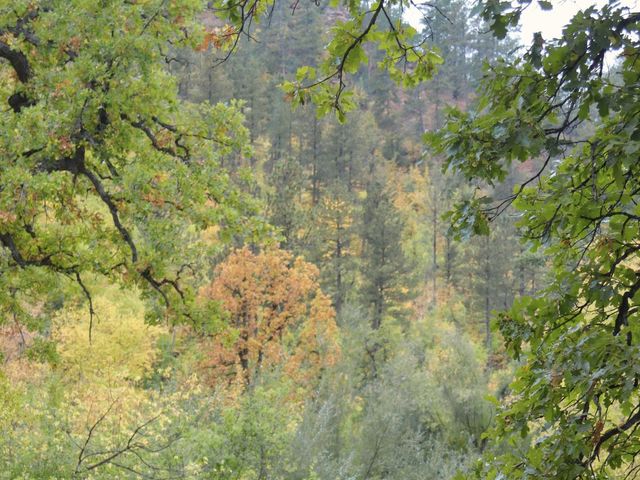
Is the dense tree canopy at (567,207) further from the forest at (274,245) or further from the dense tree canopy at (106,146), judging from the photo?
the dense tree canopy at (106,146)

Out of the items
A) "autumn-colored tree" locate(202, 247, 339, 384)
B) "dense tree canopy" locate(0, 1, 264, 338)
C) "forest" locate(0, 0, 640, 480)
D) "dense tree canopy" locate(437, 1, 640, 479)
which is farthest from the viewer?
"autumn-colored tree" locate(202, 247, 339, 384)

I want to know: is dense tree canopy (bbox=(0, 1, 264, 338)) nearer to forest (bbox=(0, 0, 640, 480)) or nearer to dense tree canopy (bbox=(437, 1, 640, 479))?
forest (bbox=(0, 0, 640, 480))

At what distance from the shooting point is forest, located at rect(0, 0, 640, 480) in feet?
7.42

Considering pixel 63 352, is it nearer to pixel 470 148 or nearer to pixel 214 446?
pixel 214 446

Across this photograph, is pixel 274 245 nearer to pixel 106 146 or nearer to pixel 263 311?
pixel 106 146

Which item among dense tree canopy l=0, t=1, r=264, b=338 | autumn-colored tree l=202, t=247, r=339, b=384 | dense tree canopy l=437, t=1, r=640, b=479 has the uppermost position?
autumn-colored tree l=202, t=247, r=339, b=384

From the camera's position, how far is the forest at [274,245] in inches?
89.0

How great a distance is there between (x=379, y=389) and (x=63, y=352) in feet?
33.7

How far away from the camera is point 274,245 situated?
761 cm

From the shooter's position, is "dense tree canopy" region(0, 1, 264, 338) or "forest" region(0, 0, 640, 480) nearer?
"forest" region(0, 0, 640, 480)

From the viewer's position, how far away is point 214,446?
938 centimetres

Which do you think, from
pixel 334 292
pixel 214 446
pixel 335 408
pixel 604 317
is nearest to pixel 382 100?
pixel 334 292

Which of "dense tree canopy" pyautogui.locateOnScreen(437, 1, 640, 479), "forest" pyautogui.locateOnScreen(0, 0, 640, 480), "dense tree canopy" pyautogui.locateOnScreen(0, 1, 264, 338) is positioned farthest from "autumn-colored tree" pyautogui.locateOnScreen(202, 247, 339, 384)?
"dense tree canopy" pyautogui.locateOnScreen(437, 1, 640, 479)

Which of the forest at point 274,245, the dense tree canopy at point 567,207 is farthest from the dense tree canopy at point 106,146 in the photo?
the dense tree canopy at point 567,207
